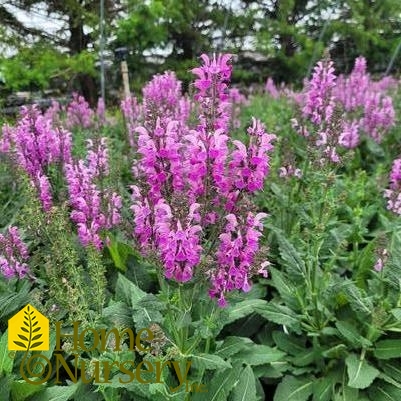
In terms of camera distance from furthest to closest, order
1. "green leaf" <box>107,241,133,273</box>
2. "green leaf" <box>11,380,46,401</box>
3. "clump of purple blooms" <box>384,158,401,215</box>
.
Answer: "clump of purple blooms" <box>384,158,401,215</box>
"green leaf" <box>107,241,133,273</box>
"green leaf" <box>11,380,46,401</box>

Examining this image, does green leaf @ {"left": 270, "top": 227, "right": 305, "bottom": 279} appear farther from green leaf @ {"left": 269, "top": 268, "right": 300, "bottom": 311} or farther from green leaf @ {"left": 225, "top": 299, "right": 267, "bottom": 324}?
green leaf @ {"left": 225, "top": 299, "right": 267, "bottom": 324}

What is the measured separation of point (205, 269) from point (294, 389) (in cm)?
130

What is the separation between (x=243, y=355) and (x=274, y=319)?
32 cm

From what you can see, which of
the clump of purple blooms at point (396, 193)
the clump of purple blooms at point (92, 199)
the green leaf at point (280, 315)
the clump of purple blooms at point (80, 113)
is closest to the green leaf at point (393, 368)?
the green leaf at point (280, 315)

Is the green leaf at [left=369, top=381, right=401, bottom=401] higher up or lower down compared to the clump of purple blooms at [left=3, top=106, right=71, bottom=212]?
lower down

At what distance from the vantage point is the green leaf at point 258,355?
10.0 feet

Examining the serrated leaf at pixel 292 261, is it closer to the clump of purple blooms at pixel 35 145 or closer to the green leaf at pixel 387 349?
the green leaf at pixel 387 349

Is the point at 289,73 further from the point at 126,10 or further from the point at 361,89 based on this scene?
the point at 361,89

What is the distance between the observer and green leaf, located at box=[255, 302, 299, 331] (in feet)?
10.8

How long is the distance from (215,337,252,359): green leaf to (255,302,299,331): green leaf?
30 centimetres

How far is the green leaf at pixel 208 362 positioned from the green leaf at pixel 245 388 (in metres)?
0.22

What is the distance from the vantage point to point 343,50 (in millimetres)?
21938

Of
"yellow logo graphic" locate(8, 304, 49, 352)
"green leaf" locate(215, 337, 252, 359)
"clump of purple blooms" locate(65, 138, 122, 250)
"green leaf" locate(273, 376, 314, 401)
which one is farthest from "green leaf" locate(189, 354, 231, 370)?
"clump of purple blooms" locate(65, 138, 122, 250)

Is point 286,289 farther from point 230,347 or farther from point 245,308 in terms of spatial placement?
point 230,347
